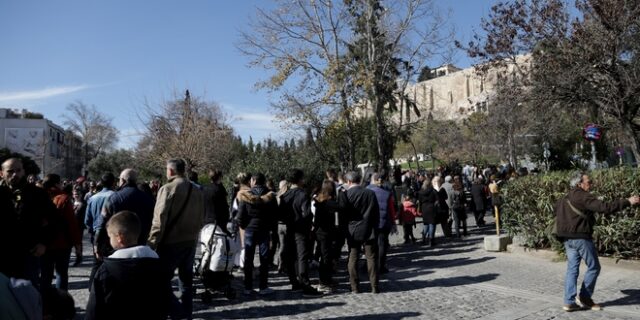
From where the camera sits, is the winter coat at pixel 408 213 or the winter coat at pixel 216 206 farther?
the winter coat at pixel 408 213

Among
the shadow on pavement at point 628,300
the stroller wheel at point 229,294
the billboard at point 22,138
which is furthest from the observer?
the billboard at point 22,138

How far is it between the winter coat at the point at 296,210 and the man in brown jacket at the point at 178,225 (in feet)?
6.63

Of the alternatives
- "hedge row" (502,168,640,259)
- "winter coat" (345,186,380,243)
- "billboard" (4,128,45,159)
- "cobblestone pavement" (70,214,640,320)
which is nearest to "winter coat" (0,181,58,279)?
"cobblestone pavement" (70,214,640,320)

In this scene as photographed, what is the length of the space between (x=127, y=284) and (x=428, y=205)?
910cm

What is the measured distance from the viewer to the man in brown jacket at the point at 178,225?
5.35m

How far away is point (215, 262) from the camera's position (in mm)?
6688

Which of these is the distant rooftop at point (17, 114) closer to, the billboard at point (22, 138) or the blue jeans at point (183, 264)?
the billboard at point (22, 138)

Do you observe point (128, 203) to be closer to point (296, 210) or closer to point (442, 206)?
point (296, 210)

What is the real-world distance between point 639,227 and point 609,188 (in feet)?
2.55

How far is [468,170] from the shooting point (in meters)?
26.8

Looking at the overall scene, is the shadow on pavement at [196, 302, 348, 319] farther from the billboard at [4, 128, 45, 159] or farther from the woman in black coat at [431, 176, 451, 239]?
the billboard at [4, 128, 45, 159]

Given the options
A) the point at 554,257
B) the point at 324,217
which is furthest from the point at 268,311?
the point at 554,257

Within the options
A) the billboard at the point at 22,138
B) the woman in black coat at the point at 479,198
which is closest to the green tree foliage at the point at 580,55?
the woman in black coat at the point at 479,198

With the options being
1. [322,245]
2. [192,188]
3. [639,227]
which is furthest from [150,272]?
[639,227]
